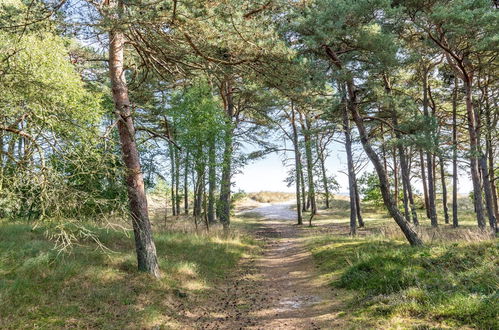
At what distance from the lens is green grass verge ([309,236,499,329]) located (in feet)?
14.7

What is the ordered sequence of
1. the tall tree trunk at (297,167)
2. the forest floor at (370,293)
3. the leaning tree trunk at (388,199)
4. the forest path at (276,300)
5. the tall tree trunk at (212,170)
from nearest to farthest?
the forest floor at (370,293), the forest path at (276,300), the leaning tree trunk at (388,199), the tall tree trunk at (212,170), the tall tree trunk at (297,167)

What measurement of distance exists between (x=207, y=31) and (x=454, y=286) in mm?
7684

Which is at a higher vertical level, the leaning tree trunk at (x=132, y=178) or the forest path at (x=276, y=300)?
the leaning tree trunk at (x=132, y=178)

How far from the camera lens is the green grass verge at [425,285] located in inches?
177

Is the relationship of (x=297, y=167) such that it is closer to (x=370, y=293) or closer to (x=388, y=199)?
(x=388, y=199)

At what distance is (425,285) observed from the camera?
18.4 feet

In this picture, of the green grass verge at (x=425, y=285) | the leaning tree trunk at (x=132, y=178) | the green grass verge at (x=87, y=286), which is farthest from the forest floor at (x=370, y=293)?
the leaning tree trunk at (x=132, y=178)

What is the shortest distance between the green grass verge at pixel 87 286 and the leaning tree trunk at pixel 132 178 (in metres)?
0.45

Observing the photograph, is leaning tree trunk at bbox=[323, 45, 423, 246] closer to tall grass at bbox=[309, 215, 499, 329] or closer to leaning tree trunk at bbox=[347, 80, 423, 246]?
leaning tree trunk at bbox=[347, 80, 423, 246]

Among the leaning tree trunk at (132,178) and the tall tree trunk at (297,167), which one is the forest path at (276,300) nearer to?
the leaning tree trunk at (132,178)

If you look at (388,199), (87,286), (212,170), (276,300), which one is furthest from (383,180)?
(87,286)

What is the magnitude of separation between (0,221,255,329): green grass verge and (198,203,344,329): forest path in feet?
2.54

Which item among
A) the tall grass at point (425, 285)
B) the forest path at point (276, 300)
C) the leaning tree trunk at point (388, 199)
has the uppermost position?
the leaning tree trunk at point (388, 199)

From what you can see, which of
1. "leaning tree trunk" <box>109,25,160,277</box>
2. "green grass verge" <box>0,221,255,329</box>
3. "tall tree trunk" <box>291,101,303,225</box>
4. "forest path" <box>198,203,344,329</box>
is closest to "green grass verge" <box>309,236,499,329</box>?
"forest path" <box>198,203,344,329</box>
